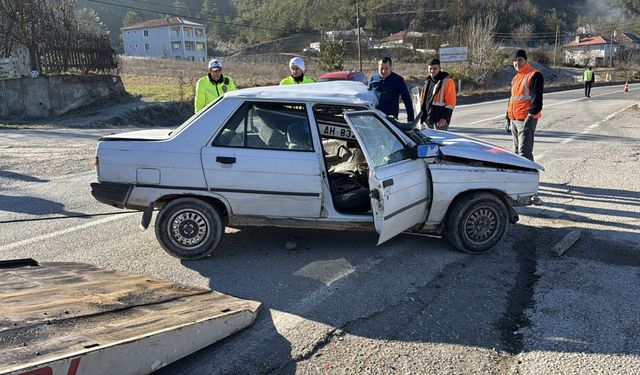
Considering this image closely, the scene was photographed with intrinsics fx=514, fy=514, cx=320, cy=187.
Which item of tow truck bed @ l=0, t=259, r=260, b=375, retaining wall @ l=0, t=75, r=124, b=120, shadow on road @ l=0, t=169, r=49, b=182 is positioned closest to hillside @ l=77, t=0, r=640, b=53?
retaining wall @ l=0, t=75, r=124, b=120

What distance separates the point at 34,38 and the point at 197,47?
91.5 metres

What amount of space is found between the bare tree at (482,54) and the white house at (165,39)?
68073mm

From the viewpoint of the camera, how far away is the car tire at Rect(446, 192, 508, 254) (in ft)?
16.7

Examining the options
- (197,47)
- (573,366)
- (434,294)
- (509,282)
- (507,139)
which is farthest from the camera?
(197,47)

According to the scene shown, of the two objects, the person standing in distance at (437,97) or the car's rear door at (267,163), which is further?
the person standing in distance at (437,97)

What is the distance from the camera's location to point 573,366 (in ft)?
10.4

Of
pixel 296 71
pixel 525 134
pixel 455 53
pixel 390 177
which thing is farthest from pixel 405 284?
pixel 455 53

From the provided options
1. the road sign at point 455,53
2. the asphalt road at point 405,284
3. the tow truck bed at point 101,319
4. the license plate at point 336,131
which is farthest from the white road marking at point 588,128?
the road sign at point 455,53

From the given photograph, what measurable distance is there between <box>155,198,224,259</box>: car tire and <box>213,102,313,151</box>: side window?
2.14 ft

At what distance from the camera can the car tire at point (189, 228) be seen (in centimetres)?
490

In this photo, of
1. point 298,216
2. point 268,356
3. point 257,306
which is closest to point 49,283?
point 257,306

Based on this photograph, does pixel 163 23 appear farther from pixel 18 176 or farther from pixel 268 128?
pixel 268 128

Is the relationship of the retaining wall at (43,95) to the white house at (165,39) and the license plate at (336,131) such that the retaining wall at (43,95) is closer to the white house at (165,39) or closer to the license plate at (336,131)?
the license plate at (336,131)

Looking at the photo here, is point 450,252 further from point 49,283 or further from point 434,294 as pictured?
point 49,283
